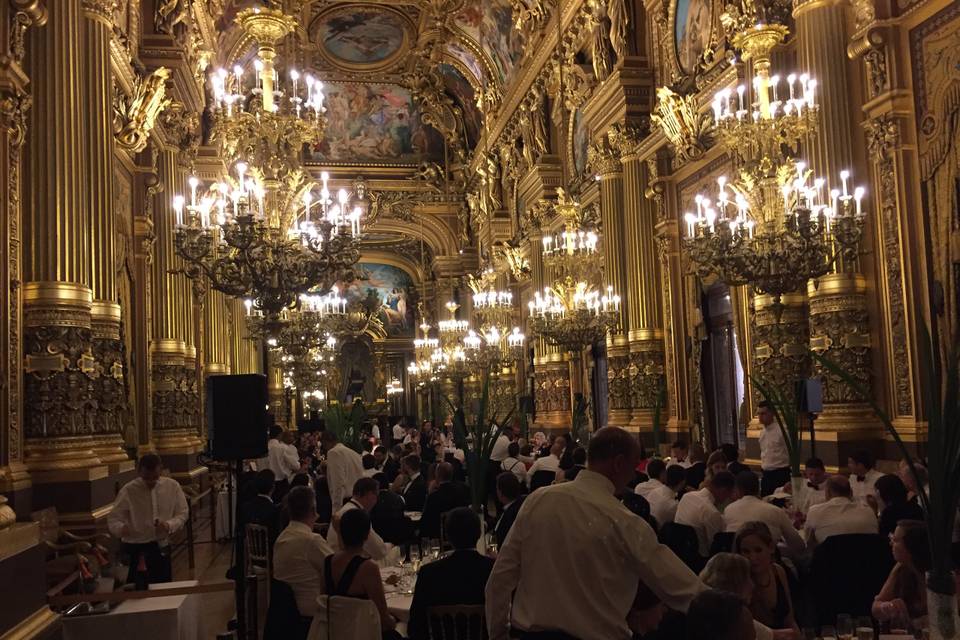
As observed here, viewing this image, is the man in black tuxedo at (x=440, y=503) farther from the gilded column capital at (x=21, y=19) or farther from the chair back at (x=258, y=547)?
the gilded column capital at (x=21, y=19)

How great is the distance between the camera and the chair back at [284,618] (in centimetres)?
518

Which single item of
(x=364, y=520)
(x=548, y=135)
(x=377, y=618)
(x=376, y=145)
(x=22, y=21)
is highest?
(x=376, y=145)

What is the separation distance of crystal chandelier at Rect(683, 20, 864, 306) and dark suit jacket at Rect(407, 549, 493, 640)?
13.9 feet

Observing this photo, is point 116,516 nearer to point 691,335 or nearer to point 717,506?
point 717,506

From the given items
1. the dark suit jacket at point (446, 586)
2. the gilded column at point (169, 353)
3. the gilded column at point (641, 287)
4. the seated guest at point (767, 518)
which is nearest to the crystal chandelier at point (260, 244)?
the seated guest at point (767, 518)

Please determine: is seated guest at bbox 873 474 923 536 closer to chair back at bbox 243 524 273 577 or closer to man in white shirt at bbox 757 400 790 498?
man in white shirt at bbox 757 400 790 498

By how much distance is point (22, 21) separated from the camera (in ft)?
23.6

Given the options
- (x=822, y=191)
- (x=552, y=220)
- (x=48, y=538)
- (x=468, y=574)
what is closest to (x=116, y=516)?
(x=48, y=538)

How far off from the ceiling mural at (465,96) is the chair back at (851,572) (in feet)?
72.1

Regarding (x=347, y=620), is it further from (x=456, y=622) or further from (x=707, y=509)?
(x=707, y=509)

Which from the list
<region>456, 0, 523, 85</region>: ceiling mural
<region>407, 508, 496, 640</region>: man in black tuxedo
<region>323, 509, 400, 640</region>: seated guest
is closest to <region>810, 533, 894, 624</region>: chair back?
<region>407, 508, 496, 640</region>: man in black tuxedo

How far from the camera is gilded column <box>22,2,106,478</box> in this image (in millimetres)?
7363

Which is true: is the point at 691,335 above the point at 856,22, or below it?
below

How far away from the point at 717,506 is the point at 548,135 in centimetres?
1399
